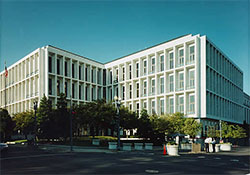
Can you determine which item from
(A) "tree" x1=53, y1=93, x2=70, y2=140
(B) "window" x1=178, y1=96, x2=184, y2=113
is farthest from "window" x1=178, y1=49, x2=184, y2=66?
(A) "tree" x1=53, y1=93, x2=70, y2=140

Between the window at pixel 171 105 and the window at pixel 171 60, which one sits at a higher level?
the window at pixel 171 60

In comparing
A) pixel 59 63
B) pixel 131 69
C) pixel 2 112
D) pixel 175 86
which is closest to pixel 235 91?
pixel 175 86

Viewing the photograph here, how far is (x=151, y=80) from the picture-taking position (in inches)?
2431

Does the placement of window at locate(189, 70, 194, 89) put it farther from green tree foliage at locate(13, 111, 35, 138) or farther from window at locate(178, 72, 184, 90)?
green tree foliage at locate(13, 111, 35, 138)

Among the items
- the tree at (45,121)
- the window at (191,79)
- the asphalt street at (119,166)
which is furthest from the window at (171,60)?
the asphalt street at (119,166)

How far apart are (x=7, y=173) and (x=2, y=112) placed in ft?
162

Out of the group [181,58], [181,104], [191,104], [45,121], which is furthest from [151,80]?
[45,121]

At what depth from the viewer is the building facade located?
53.2 meters

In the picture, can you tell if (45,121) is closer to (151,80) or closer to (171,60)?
(151,80)

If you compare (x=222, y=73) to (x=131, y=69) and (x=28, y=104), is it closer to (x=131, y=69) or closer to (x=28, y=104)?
(x=131, y=69)

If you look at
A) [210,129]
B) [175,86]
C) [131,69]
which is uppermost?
[131,69]

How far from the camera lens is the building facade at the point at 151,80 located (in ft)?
175

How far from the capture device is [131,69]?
217ft

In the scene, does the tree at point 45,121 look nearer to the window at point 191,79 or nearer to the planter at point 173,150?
the planter at point 173,150
